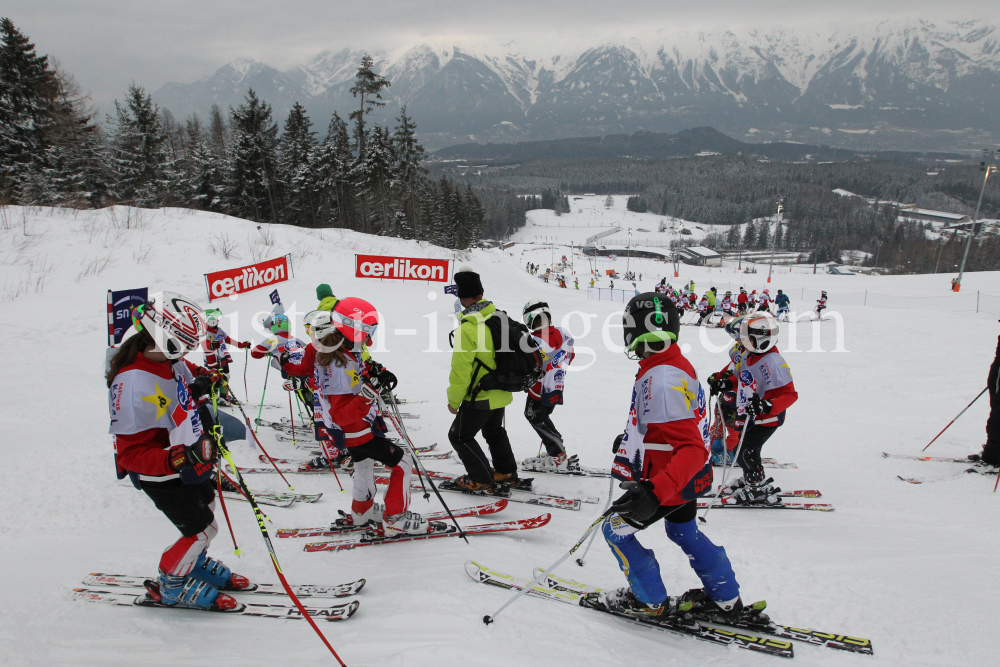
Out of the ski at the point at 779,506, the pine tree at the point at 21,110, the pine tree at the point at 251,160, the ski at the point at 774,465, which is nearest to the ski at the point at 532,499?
the ski at the point at 779,506

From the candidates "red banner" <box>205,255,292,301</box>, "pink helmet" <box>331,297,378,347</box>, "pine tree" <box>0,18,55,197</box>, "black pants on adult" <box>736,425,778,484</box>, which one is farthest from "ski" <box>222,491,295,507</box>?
"pine tree" <box>0,18,55,197</box>

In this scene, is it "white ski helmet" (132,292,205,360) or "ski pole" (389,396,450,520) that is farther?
"ski pole" (389,396,450,520)

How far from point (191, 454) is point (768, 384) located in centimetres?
525

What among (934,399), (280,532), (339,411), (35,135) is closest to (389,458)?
(339,411)

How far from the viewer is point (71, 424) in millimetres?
6465

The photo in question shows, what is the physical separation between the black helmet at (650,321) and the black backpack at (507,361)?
1628mm

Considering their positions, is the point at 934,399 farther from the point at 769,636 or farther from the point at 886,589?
the point at 769,636

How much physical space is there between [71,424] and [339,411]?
513 centimetres

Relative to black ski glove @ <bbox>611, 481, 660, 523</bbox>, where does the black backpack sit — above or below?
above

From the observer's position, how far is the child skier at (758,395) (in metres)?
5.00

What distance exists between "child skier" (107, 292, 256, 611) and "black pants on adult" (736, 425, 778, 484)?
4.97m

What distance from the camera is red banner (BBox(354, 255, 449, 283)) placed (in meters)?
19.1

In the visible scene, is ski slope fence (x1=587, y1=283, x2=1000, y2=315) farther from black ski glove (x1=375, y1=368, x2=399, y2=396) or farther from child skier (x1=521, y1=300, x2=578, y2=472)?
black ski glove (x1=375, y1=368, x2=399, y2=396)

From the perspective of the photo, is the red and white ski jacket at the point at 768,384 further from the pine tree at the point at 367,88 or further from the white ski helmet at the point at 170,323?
the pine tree at the point at 367,88
